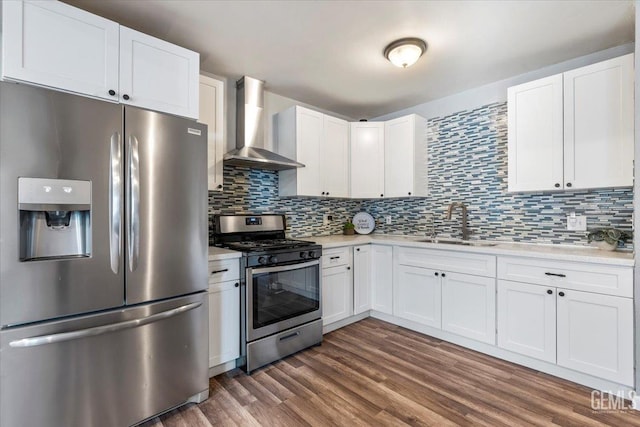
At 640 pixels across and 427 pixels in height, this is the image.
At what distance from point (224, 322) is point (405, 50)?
8.09 feet

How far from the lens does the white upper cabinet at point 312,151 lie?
3.13m

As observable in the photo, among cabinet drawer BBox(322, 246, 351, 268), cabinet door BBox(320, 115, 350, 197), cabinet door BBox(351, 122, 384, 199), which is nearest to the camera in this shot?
cabinet drawer BBox(322, 246, 351, 268)

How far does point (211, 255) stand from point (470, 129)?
2.85m

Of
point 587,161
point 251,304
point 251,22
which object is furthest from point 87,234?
point 587,161

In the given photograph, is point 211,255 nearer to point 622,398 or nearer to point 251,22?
point 251,22

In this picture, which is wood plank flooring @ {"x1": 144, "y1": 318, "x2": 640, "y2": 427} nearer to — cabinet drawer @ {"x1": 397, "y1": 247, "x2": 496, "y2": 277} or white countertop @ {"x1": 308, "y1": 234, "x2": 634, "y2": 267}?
cabinet drawer @ {"x1": 397, "y1": 247, "x2": 496, "y2": 277}

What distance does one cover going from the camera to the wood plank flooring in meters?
1.76

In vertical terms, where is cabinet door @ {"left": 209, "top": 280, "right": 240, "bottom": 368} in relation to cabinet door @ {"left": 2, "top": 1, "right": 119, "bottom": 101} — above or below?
below

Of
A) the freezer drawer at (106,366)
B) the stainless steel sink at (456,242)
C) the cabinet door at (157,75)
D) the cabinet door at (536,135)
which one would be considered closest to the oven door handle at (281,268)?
the freezer drawer at (106,366)

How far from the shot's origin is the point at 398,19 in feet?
6.58

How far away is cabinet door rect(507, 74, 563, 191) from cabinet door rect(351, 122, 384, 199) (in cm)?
143

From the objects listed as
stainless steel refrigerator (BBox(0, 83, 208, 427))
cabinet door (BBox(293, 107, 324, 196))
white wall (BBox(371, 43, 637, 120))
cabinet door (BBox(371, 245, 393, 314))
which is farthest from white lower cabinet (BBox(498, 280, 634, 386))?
stainless steel refrigerator (BBox(0, 83, 208, 427))

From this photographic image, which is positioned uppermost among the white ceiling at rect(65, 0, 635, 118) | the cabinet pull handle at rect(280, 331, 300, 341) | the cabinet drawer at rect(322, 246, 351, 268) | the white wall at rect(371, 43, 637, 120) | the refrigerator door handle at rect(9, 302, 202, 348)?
the white ceiling at rect(65, 0, 635, 118)

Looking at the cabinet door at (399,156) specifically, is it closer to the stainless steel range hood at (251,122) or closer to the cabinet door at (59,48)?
Answer: the stainless steel range hood at (251,122)
